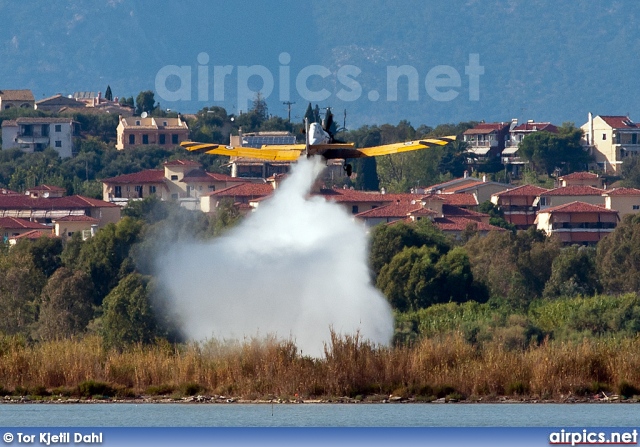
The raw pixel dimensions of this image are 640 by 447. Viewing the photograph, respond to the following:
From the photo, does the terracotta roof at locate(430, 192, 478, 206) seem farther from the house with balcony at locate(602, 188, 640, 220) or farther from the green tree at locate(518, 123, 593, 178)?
the green tree at locate(518, 123, 593, 178)

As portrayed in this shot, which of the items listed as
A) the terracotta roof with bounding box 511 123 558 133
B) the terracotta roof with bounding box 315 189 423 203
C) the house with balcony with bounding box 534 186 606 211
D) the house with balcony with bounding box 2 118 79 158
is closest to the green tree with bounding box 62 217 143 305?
the terracotta roof with bounding box 315 189 423 203

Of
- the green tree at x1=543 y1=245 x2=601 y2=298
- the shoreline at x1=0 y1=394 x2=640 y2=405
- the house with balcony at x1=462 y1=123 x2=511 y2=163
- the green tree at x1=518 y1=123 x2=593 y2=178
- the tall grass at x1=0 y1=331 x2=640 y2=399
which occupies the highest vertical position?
the house with balcony at x1=462 y1=123 x2=511 y2=163

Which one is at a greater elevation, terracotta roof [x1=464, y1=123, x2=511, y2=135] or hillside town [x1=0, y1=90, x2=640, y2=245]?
terracotta roof [x1=464, y1=123, x2=511, y2=135]

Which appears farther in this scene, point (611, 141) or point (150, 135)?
point (150, 135)

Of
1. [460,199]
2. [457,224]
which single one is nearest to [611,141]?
[460,199]

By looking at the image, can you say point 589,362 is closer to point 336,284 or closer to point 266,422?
point 266,422

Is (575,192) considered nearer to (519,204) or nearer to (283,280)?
(519,204)
